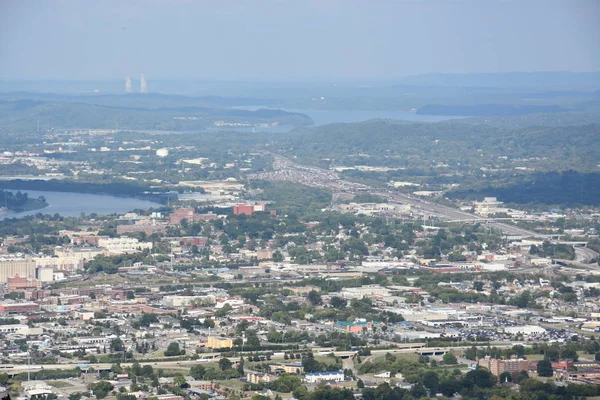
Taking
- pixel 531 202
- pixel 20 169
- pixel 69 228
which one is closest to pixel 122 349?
pixel 69 228

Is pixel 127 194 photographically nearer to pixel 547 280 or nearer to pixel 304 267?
pixel 304 267

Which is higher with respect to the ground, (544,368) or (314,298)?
(544,368)

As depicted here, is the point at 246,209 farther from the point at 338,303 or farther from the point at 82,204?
the point at 338,303

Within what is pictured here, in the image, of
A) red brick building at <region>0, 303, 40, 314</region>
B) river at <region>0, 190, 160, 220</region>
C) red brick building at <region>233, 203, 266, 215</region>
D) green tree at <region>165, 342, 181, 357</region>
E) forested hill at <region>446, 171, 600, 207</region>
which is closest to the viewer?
green tree at <region>165, 342, 181, 357</region>

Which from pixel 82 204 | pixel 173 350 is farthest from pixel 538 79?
pixel 173 350

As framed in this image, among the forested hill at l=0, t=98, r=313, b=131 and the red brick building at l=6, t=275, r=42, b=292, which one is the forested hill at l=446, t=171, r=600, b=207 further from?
the forested hill at l=0, t=98, r=313, b=131

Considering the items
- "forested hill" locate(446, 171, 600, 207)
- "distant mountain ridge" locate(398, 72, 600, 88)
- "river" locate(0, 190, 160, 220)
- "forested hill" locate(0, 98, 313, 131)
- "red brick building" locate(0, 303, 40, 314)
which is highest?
"red brick building" locate(0, 303, 40, 314)

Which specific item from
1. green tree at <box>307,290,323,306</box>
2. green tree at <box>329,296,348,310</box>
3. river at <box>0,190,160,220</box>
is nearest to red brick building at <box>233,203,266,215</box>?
river at <box>0,190,160,220</box>
